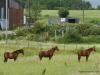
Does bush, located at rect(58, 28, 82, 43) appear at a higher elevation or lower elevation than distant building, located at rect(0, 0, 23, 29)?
lower

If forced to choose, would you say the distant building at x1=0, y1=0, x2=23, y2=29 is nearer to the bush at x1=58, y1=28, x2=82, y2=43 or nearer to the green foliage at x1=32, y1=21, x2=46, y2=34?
the green foliage at x1=32, y1=21, x2=46, y2=34

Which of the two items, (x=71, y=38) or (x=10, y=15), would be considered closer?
(x=71, y=38)

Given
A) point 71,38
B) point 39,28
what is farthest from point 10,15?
point 71,38

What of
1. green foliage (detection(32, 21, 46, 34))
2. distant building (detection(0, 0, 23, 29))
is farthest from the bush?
distant building (detection(0, 0, 23, 29))

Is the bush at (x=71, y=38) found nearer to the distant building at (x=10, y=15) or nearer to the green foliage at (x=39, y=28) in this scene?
the green foliage at (x=39, y=28)

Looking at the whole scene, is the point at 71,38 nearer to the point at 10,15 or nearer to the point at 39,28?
the point at 39,28

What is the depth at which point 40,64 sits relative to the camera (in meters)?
29.5

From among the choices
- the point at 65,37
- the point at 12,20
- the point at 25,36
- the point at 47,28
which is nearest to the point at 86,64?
the point at 65,37

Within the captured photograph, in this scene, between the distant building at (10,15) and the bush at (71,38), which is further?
the distant building at (10,15)

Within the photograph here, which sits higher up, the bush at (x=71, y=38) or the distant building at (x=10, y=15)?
the distant building at (x=10, y=15)

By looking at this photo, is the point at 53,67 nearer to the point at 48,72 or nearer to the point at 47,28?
the point at 48,72

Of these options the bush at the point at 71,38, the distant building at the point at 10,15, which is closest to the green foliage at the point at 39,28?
the distant building at the point at 10,15

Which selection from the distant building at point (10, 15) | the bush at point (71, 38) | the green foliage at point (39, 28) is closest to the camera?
the bush at point (71, 38)

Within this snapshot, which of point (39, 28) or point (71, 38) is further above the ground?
point (39, 28)
